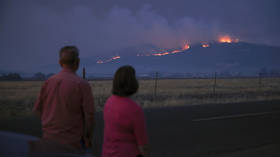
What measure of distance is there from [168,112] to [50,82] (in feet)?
30.8

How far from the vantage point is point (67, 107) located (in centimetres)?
327

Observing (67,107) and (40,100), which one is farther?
(40,100)

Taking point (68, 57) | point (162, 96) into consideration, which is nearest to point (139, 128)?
point (68, 57)

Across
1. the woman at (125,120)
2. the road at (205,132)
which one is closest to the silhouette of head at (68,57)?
the woman at (125,120)

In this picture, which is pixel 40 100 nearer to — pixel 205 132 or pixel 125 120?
pixel 125 120

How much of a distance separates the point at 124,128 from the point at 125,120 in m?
0.10

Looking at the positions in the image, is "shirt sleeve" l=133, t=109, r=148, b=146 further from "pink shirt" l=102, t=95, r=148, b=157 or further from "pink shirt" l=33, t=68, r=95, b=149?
"pink shirt" l=33, t=68, r=95, b=149

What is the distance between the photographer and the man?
325 cm

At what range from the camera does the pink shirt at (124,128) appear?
2.87 m

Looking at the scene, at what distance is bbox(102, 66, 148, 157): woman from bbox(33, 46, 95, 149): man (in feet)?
1.21

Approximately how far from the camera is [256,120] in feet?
35.2

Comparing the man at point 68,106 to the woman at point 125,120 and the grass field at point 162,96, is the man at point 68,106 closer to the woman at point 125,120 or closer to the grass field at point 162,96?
the woman at point 125,120

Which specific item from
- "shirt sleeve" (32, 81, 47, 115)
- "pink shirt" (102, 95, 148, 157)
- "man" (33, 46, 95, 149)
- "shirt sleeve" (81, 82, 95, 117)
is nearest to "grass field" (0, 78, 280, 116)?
"shirt sleeve" (32, 81, 47, 115)

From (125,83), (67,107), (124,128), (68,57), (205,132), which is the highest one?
(68,57)
